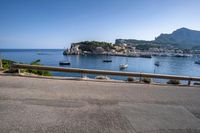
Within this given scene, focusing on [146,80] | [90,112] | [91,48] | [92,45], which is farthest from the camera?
[92,45]

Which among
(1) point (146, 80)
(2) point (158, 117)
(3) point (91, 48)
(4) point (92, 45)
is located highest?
(4) point (92, 45)

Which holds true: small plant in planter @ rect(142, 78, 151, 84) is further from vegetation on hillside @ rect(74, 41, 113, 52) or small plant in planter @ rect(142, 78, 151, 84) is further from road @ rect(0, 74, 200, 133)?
vegetation on hillside @ rect(74, 41, 113, 52)

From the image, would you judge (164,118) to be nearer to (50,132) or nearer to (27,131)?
(50,132)

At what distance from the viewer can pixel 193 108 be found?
6.37 meters

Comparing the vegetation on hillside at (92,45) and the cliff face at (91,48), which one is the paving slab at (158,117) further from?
the vegetation on hillside at (92,45)

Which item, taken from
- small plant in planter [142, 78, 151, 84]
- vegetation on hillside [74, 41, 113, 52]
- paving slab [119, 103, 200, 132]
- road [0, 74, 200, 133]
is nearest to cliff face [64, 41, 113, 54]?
vegetation on hillside [74, 41, 113, 52]

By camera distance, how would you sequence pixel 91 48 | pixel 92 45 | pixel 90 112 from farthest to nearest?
pixel 92 45
pixel 91 48
pixel 90 112

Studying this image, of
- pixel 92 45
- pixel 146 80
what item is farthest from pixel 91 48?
pixel 146 80

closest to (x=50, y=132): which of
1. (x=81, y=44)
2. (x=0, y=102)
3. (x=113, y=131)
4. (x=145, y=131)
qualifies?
(x=113, y=131)

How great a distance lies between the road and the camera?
4141 millimetres

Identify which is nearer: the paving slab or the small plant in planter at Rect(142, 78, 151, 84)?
the paving slab

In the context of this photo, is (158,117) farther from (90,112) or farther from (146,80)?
(146,80)

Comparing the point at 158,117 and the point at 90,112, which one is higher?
the point at 90,112

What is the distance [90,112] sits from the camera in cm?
512
